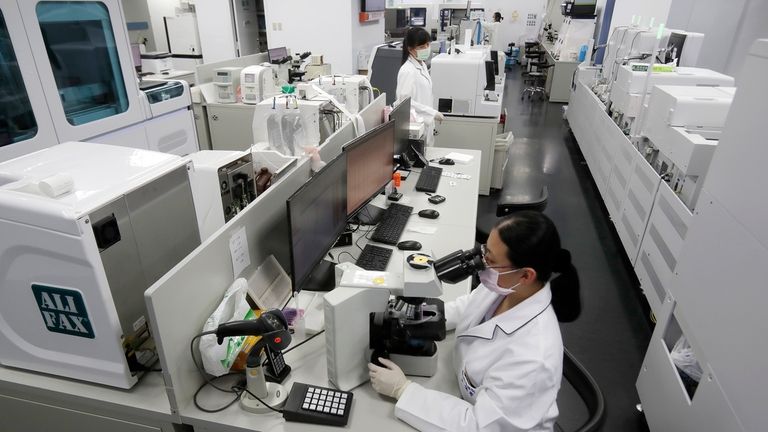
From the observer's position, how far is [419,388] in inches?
46.1

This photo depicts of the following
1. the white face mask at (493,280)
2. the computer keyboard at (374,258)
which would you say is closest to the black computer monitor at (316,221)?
the computer keyboard at (374,258)

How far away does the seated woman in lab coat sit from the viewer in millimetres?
1066

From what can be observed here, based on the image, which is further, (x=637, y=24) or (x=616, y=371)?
(x=637, y=24)

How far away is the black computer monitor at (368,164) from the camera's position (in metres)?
1.92

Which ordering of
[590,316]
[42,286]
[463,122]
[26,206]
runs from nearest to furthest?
[26,206], [42,286], [590,316], [463,122]

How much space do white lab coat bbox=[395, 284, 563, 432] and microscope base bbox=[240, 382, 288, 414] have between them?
1.05 feet

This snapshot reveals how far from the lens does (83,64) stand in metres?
2.66

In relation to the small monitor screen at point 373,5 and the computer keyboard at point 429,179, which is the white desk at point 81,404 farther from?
the small monitor screen at point 373,5

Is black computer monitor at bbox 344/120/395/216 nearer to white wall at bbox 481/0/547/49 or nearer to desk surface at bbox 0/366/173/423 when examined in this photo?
desk surface at bbox 0/366/173/423

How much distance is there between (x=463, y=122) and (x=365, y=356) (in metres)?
3.08

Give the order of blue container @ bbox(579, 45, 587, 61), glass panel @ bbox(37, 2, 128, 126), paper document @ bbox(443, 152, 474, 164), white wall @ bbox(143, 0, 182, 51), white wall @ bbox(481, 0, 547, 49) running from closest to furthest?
glass panel @ bbox(37, 2, 128, 126)
paper document @ bbox(443, 152, 474, 164)
white wall @ bbox(143, 0, 182, 51)
blue container @ bbox(579, 45, 587, 61)
white wall @ bbox(481, 0, 547, 49)

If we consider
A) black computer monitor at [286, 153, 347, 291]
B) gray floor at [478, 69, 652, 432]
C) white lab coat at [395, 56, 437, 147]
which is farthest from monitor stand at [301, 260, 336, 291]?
white lab coat at [395, 56, 437, 147]

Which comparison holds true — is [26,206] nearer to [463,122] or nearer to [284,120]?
[284,120]

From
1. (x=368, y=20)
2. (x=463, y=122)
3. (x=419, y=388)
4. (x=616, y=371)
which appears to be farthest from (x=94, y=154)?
(x=368, y=20)
